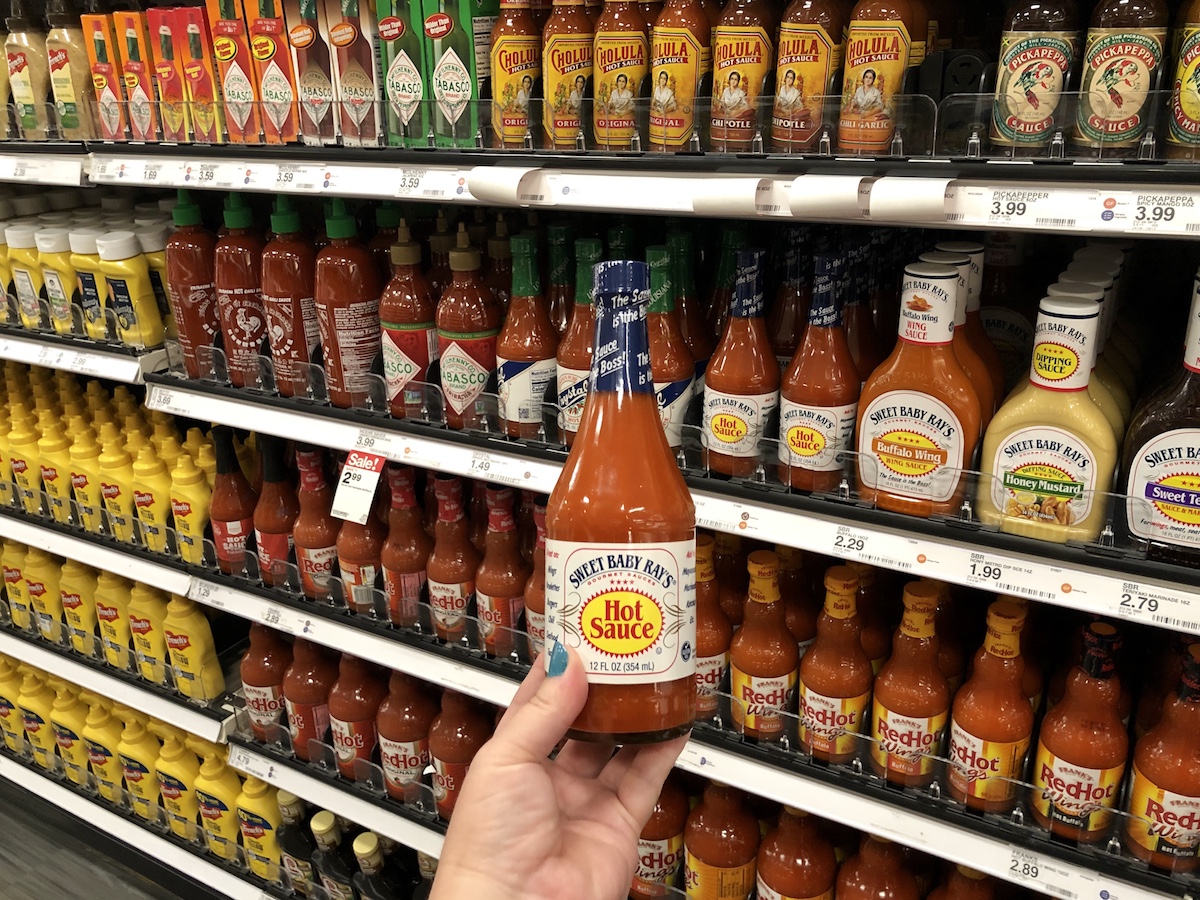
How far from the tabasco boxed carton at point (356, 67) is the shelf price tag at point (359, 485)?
566 millimetres

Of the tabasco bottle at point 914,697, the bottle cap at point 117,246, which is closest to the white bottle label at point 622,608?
the tabasco bottle at point 914,697

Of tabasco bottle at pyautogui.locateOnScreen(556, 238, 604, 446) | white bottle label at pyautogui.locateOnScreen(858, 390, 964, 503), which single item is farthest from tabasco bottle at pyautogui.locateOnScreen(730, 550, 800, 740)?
tabasco bottle at pyautogui.locateOnScreen(556, 238, 604, 446)

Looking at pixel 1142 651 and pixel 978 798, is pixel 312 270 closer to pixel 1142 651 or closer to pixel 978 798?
pixel 978 798

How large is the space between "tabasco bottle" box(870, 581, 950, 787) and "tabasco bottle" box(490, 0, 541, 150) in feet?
2.98

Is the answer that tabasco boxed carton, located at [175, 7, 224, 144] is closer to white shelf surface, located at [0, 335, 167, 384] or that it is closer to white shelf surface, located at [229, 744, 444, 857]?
white shelf surface, located at [0, 335, 167, 384]

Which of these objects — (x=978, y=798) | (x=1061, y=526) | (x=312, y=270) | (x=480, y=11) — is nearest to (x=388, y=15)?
(x=480, y=11)

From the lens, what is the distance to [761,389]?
1339mm

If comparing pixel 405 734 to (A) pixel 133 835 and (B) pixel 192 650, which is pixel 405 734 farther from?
(A) pixel 133 835

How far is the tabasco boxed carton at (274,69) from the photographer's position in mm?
1615

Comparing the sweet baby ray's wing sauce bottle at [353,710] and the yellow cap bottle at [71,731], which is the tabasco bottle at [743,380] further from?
the yellow cap bottle at [71,731]

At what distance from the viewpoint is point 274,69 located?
5.38ft

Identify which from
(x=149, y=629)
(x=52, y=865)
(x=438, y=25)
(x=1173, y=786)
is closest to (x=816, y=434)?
(x=1173, y=786)

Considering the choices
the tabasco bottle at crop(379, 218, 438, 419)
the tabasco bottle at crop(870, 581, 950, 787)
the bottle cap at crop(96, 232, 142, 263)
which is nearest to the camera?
the tabasco bottle at crop(870, 581, 950, 787)

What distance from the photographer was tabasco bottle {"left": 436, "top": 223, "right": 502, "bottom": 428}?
1.56m
